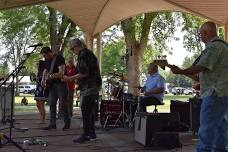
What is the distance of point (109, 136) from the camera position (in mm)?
10086

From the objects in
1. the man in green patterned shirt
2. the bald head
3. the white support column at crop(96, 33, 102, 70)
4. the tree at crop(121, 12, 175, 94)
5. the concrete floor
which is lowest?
the concrete floor

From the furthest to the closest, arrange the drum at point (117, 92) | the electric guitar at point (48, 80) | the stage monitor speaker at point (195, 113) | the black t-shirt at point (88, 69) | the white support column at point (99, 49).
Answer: the white support column at point (99, 49)
the drum at point (117, 92)
the electric guitar at point (48, 80)
the stage monitor speaker at point (195, 113)
the black t-shirt at point (88, 69)

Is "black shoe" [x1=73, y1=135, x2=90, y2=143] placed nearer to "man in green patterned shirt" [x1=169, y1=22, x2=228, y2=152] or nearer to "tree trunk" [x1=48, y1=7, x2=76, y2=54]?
"man in green patterned shirt" [x1=169, y1=22, x2=228, y2=152]

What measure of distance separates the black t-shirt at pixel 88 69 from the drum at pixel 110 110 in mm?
2983

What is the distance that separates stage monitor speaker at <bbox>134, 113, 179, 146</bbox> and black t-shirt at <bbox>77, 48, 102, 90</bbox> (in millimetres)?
1101

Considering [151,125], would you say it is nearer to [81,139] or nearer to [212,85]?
[81,139]

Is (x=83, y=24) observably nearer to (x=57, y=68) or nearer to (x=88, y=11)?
(x=88, y=11)

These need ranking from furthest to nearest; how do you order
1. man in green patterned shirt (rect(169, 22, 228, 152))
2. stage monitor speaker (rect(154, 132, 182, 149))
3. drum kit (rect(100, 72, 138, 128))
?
drum kit (rect(100, 72, 138, 128)) < stage monitor speaker (rect(154, 132, 182, 149)) < man in green patterned shirt (rect(169, 22, 228, 152))

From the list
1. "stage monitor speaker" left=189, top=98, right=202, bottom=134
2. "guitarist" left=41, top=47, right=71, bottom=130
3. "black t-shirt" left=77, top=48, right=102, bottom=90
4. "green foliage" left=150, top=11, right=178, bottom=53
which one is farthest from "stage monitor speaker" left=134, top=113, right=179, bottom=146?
"green foliage" left=150, top=11, right=178, bottom=53

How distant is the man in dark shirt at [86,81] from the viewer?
8867 mm

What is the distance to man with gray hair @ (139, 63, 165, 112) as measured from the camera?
10.7m

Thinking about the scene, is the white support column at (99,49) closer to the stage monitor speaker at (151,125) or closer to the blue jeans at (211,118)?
the stage monitor speaker at (151,125)

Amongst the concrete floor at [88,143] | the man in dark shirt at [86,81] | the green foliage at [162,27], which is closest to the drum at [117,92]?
the concrete floor at [88,143]

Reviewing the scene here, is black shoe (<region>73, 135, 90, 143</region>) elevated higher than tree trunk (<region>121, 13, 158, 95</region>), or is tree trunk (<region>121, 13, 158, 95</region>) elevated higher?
tree trunk (<region>121, 13, 158, 95</region>)
